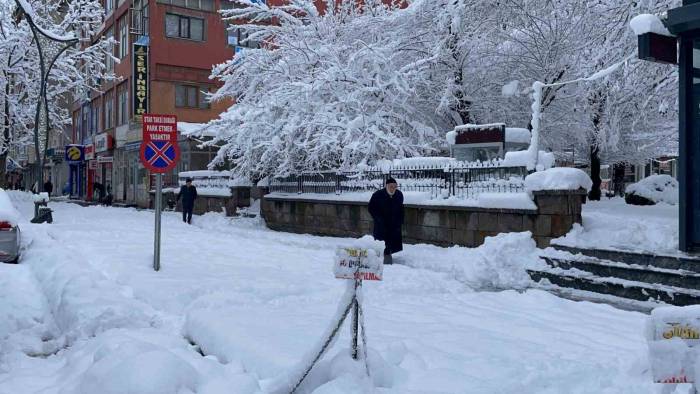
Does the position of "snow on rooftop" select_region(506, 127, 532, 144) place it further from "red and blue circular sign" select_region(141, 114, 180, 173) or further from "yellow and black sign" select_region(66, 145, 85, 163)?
"yellow and black sign" select_region(66, 145, 85, 163)

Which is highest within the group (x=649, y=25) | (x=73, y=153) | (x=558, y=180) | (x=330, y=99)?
(x=73, y=153)

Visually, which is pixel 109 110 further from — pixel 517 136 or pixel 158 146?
pixel 158 146

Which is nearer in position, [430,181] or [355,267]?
[355,267]

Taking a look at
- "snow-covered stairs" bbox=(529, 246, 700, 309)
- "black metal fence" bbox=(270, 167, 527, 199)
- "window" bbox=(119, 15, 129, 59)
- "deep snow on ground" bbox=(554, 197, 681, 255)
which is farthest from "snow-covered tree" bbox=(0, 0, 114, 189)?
"snow-covered stairs" bbox=(529, 246, 700, 309)

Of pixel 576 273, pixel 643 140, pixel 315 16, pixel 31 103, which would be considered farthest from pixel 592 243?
pixel 31 103

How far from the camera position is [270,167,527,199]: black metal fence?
39.9 feet

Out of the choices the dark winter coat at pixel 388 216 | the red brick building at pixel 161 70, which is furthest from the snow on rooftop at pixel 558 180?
the red brick building at pixel 161 70

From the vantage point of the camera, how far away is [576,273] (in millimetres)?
9484

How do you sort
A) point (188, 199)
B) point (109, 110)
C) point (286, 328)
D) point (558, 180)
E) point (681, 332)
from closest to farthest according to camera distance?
point (681, 332) < point (286, 328) < point (558, 180) < point (188, 199) < point (109, 110)

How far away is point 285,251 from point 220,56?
80.5 feet

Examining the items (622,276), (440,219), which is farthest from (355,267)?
(440,219)

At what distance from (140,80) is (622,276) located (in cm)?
2883

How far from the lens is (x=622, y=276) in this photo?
8961mm

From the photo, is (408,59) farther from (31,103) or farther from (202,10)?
(31,103)
